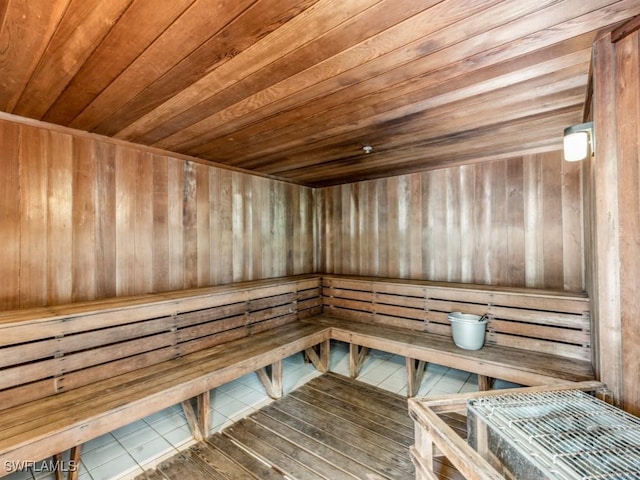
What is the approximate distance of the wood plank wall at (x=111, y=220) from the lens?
2.04 metres

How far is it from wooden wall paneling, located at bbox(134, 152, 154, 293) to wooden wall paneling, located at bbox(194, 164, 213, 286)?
46 cm

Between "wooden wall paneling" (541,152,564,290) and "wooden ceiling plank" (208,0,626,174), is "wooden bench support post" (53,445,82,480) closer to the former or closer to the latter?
"wooden ceiling plank" (208,0,626,174)

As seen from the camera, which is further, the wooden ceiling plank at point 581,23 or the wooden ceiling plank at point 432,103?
the wooden ceiling plank at point 432,103

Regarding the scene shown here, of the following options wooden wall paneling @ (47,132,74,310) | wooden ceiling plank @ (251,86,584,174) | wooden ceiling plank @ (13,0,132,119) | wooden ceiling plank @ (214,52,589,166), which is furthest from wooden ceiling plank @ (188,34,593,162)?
wooden wall paneling @ (47,132,74,310)

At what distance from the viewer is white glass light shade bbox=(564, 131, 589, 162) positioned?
1.64m

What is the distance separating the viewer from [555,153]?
107 inches

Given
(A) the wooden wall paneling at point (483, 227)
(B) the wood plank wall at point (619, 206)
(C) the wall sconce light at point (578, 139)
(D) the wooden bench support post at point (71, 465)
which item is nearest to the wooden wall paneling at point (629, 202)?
(B) the wood plank wall at point (619, 206)

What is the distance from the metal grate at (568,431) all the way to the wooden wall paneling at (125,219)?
8.85 feet

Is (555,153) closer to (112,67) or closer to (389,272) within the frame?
(389,272)

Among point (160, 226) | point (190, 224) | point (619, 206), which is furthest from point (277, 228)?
point (619, 206)

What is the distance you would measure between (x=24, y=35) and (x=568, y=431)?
2.71 m

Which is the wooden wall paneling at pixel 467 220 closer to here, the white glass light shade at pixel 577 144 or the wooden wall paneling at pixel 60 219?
the white glass light shade at pixel 577 144

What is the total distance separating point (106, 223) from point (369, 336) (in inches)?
103

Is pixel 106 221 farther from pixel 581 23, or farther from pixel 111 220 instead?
pixel 581 23
